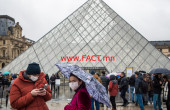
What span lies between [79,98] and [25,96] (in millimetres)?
758

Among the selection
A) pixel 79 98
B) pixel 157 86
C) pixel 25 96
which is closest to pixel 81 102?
pixel 79 98

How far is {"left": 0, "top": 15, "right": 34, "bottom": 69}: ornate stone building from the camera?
5106 cm

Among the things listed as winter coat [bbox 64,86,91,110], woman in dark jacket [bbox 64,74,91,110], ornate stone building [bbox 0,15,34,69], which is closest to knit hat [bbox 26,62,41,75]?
woman in dark jacket [bbox 64,74,91,110]

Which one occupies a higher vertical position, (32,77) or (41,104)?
(32,77)

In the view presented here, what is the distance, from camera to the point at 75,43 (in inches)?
671

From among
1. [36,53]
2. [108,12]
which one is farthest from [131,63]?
[36,53]

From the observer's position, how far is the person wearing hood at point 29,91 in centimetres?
251

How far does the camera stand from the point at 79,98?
7.54 ft

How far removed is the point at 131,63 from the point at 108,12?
6.74 m

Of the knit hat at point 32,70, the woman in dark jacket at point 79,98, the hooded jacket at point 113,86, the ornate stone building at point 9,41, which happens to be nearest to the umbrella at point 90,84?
the woman in dark jacket at point 79,98

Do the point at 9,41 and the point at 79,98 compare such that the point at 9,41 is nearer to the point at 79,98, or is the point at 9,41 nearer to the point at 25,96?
the point at 25,96

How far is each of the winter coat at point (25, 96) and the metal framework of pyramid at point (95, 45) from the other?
12475 millimetres

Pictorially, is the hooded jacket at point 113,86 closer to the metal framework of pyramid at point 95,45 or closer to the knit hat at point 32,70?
the knit hat at point 32,70

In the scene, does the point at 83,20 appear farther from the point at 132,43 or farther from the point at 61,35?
the point at 132,43
